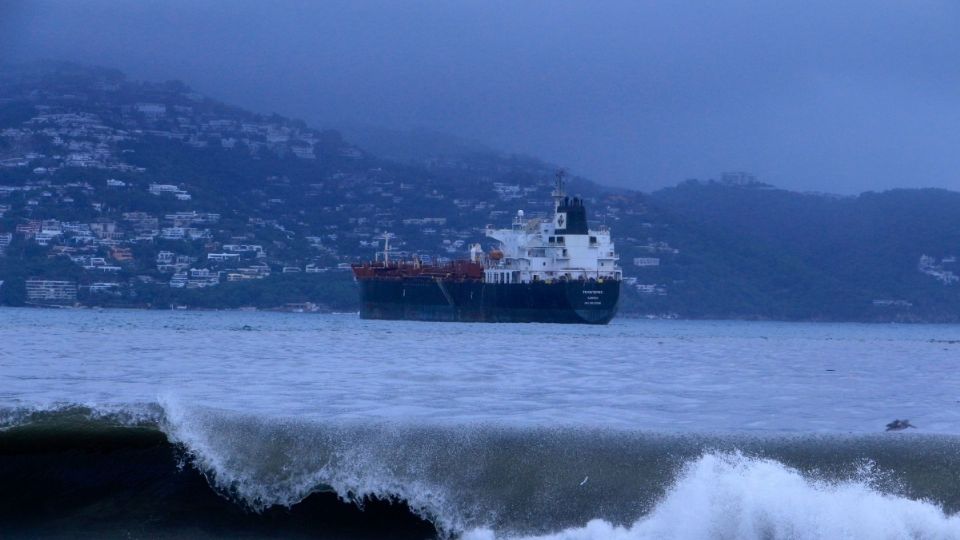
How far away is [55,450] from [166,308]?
105286 mm

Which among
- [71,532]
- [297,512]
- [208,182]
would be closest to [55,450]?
[71,532]

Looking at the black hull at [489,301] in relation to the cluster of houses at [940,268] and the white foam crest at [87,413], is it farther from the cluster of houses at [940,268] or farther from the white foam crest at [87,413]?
the cluster of houses at [940,268]

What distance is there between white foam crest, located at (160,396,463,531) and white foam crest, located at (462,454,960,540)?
0.88 metres

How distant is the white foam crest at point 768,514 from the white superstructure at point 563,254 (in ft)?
240

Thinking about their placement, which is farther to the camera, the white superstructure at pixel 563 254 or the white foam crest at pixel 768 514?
the white superstructure at pixel 563 254

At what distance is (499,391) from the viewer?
76.9 feet

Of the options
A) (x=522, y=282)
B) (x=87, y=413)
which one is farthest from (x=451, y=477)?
(x=522, y=282)

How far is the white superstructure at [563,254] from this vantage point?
86606mm

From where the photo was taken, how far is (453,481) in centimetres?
1262

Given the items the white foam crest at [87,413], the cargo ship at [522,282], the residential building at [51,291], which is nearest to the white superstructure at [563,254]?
the cargo ship at [522,282]

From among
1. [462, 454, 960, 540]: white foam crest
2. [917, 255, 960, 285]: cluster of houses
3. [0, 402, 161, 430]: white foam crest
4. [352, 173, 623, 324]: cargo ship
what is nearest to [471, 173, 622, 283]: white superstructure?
[352, 173, 623, 324]: cargo ship

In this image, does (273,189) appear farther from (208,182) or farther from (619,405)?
(619,405)

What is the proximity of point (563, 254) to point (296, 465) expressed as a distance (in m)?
75.0

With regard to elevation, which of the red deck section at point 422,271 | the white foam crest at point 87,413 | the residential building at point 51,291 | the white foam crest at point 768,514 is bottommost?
the residential building at point 51,291
